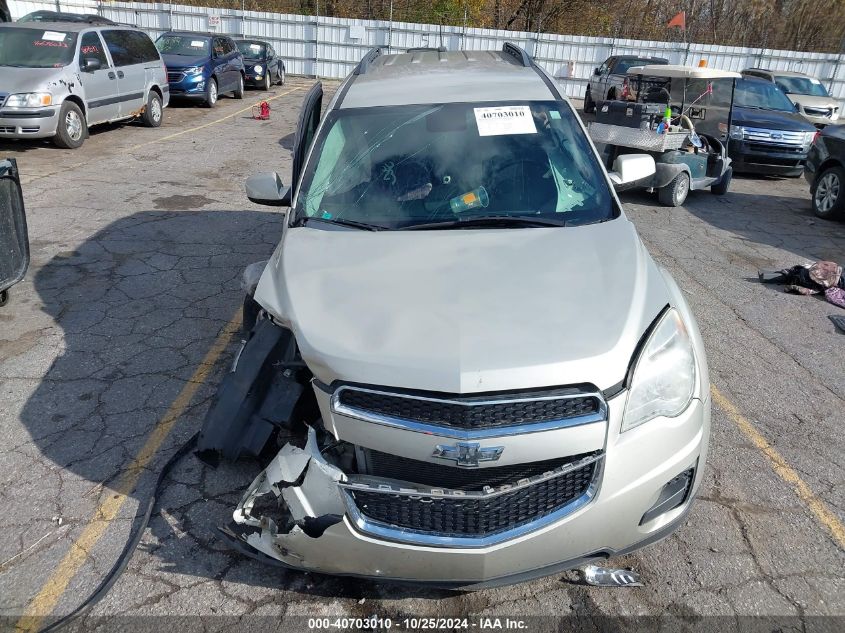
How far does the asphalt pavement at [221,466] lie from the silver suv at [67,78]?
9.79ft

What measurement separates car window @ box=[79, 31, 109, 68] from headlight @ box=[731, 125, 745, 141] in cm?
1130

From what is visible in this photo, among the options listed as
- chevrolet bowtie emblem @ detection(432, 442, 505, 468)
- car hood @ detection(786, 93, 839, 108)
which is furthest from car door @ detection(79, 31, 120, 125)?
car hood @ detection(786, 93, 839, 108)

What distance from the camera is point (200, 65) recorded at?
1631cm

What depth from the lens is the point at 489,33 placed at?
24891mm

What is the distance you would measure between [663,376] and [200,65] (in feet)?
54.0

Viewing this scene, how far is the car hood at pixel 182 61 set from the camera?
52.9 feet

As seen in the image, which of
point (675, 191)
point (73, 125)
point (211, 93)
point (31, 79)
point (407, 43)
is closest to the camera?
point (675, 191)

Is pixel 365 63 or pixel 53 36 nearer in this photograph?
pixel 365 63

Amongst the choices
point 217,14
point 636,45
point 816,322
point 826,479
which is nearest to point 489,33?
point 636,45

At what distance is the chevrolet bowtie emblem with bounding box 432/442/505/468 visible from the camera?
7.61ft

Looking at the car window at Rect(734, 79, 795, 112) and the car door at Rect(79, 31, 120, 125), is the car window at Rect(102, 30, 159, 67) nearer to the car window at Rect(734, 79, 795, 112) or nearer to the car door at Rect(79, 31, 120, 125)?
the car door at Rect(79, 31, 120, 125)

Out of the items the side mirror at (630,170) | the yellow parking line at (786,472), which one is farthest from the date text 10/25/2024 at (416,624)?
the side mirror at (630,170)

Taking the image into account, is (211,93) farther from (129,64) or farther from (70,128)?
(70,128)

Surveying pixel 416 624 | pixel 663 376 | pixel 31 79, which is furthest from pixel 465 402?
pixel 31 79
